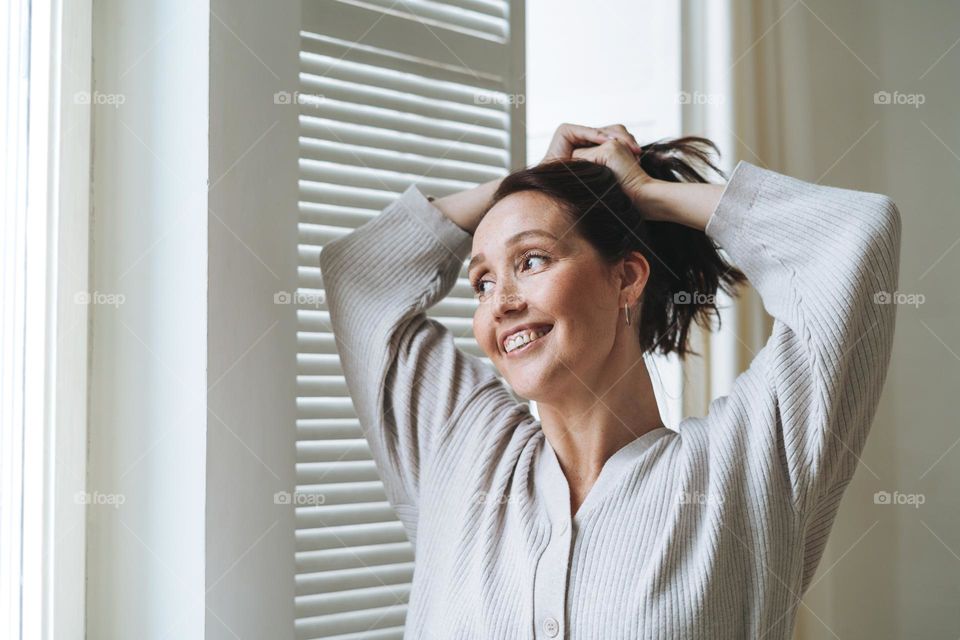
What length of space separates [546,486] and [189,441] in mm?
465

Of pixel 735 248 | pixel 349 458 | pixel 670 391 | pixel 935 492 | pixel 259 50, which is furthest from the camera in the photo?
pixel 670 391

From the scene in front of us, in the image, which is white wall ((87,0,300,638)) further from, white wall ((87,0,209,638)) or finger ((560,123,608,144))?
finger ((560,123,608,144))

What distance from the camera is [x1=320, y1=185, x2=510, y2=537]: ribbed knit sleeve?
1.30 meters

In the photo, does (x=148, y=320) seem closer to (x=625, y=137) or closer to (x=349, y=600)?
(x=349, y=600)

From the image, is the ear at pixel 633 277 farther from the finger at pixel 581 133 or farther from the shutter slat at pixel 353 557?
the shutter slat at pixel 353 557

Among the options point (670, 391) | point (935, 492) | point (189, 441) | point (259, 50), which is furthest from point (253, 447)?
point (935, 492)

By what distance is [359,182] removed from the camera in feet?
4.71

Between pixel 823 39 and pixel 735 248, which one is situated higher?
pixel 823 39

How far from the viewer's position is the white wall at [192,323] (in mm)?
1239

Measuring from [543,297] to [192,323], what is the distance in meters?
0.46

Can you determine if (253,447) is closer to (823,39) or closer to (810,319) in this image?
(810,319)

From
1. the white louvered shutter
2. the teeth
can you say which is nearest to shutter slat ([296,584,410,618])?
the white louvered shutter

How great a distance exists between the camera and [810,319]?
1.10 m

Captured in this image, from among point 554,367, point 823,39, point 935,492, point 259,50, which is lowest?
point 935,492
